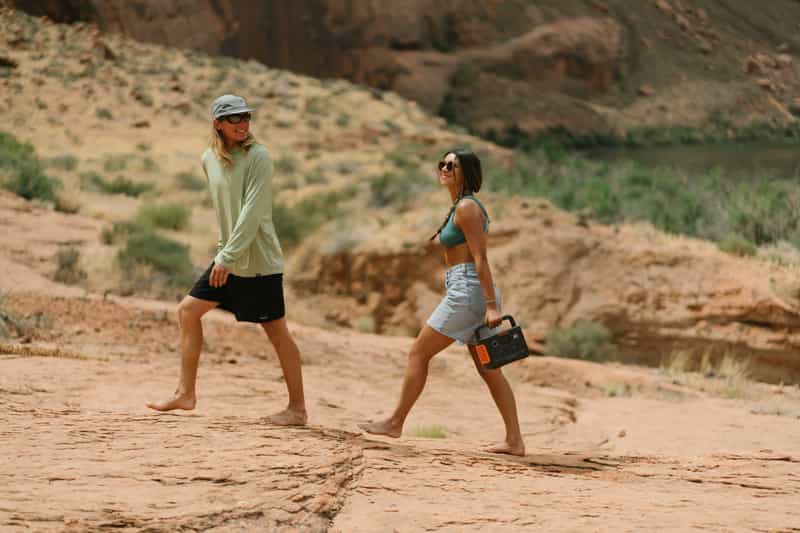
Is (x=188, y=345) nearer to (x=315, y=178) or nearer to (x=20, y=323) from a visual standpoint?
(x=20, y=323)

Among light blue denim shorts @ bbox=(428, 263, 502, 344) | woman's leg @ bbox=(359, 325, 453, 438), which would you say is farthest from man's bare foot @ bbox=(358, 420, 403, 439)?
light blue denim shorts @ bbox=(428, 263, 502, 344)

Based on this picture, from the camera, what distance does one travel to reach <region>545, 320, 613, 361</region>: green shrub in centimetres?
1270

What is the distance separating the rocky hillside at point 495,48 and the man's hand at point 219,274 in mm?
38803

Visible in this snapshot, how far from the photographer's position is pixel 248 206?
5172 mm

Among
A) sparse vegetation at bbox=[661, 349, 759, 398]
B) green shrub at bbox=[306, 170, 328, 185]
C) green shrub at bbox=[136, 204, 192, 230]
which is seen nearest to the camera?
sparse vegetation at bbox=[661, 349, 759, 398]

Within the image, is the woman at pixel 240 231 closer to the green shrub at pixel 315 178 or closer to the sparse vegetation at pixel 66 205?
the sparse vegetation at pixel 66 205

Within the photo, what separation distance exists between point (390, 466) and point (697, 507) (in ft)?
4.34

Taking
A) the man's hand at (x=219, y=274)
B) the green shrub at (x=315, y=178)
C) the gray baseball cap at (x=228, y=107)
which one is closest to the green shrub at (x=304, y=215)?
the green shrub at (x=315, y=178)

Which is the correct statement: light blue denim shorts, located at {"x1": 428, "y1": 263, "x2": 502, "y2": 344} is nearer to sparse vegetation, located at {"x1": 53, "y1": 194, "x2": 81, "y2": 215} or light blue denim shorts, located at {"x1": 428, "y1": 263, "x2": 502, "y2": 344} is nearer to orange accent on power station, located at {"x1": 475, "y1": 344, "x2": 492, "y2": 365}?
orange accent on power station, located at {"x1": 475, "y1": 344, "x2": 492, "y2": 365}

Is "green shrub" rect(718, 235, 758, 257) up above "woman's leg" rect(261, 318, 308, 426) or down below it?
above

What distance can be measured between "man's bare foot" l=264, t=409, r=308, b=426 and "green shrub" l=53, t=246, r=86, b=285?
7651 millimetres

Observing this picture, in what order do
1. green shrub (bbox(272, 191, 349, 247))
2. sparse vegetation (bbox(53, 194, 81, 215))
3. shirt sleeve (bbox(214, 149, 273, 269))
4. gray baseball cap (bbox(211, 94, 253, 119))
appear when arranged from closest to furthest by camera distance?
1. shirt sleeve (bbox(214, 149, 273, 269))
2. gray baseball cap (bbox(211, 94, 253, 119))
3. sparse vegetation (bbox(53, 194, 81, 215))
4. green shrub (bbox(272, 191, 349, 247))

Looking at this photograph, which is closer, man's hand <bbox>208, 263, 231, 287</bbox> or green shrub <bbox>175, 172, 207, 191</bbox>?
man's hand <bbox>208, 263, 231, 287</bbox>

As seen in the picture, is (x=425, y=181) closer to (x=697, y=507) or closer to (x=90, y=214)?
(x=90, y=214)
